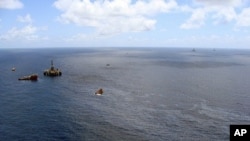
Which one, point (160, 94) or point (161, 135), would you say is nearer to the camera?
point (161, 135)

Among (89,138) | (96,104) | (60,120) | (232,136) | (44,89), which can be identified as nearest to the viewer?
(232,136)

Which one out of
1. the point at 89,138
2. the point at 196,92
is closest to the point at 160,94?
the point at 196,92

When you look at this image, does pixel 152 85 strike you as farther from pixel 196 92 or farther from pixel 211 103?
pixel 211 103

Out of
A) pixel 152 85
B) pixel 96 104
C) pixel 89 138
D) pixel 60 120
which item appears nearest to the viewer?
pixel 89 138

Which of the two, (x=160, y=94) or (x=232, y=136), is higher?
(x=232, y=136)

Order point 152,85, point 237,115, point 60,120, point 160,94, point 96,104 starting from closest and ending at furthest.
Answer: point 60,120 → point 237,115 → point 96,104 → point 160,94 → point 152,85

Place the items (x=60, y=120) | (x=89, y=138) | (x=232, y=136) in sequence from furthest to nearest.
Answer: (x=60, y=120), (x=89, y=138), (x=232, y=136)

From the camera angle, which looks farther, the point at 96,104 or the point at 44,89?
the point at 44,89

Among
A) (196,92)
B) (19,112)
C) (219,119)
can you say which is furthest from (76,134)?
A: (196,92)

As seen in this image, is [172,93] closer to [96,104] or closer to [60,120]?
[96,104]
